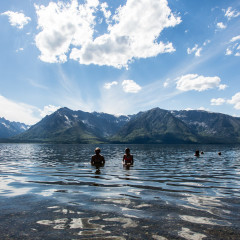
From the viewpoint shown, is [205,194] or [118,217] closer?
[118,217]

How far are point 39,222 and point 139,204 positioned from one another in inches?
186

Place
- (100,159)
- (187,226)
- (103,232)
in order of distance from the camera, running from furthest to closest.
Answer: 1. (100,159)
2. (187,226)
3. (103,232)

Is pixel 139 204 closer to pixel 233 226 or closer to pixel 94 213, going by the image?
pixel 94 213

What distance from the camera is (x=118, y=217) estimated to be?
8.09 metres

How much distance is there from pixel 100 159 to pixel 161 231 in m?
22.5

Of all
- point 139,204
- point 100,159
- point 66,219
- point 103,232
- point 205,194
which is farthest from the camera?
point 100,159

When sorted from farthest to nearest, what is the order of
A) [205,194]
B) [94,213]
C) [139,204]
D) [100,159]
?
[100,159] < [205,194] < [139,204] < [94,213]

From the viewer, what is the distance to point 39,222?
747 centimetres

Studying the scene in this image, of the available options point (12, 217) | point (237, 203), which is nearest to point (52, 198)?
point (12, 217)

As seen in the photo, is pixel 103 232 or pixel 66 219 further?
pixel 66 219

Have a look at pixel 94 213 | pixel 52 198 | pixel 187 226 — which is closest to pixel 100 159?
pixel 52 198

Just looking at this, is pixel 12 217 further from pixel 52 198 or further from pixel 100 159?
pixel 100 159

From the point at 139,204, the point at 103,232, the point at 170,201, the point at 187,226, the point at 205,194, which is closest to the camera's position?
the point at 103,232

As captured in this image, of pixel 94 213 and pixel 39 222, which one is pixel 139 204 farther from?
Result: pixel 39 222
